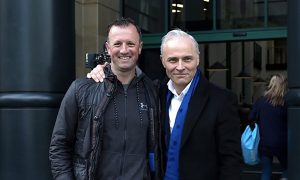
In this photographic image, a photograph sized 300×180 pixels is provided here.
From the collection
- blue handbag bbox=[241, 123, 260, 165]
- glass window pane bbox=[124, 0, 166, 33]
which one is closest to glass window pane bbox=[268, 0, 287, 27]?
glass window pane bbox=[124, 0, 166, 33]

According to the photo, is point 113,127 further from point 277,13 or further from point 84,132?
point 277,13

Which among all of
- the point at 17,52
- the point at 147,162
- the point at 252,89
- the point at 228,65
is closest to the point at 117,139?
the point at 147,162

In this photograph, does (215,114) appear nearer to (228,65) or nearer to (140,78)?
(140,78)

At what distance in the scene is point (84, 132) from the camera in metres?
3.22

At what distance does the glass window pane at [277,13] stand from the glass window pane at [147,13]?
2128 millimetres

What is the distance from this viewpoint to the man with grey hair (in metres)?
3.02

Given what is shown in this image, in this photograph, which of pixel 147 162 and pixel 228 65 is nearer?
pixel 147 162

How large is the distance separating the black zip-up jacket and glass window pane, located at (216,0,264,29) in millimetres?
7032

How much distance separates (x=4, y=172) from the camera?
563 cm

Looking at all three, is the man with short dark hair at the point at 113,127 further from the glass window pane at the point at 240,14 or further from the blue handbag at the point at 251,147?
the glass window pane at the point at 240,14

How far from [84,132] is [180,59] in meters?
0.77

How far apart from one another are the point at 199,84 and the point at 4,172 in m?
3.25

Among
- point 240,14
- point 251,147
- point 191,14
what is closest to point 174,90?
point 251,147

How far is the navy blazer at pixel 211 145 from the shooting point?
301 centimetres
